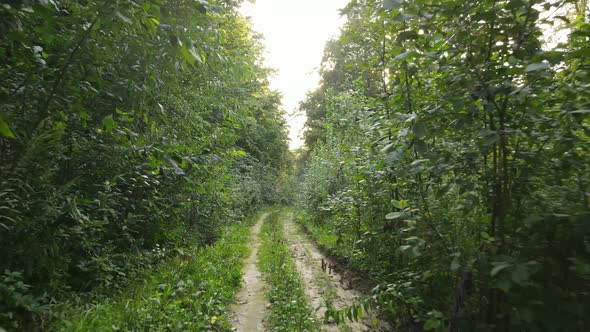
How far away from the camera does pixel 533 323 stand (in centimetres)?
191

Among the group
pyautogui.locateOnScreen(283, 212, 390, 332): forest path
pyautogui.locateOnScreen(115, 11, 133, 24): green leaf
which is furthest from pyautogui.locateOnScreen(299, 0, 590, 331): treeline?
pyautogui.locateOnScreen(115, 11, 133, 24): green leaf

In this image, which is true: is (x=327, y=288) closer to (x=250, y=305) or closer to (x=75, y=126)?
(x=250, y=305)

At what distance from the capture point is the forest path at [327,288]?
417cm

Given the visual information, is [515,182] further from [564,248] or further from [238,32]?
[238,32]

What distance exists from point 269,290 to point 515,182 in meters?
4.93

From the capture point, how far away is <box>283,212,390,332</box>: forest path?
4168 mm

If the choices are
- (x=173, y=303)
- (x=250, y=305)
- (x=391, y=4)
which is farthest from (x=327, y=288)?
(x=391, y=4)

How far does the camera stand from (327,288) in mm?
5848

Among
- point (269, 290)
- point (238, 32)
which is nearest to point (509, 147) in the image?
point (269, 290)

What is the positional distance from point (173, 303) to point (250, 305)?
4.98 feet

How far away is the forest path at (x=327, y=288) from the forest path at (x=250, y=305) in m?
0.82

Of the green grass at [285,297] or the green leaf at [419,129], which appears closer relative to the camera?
the green leaf at [419,129]

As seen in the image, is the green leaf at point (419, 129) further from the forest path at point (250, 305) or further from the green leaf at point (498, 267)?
the forest path at point (250, 305)

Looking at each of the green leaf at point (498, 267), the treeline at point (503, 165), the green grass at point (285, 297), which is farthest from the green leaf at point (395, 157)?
the green grass at point (285, 297)
